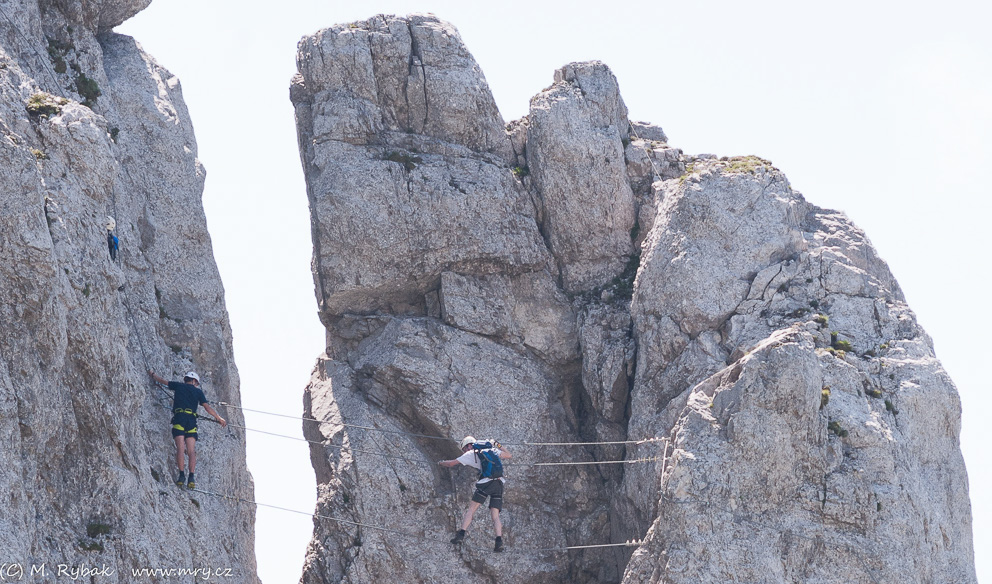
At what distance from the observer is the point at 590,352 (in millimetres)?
41031

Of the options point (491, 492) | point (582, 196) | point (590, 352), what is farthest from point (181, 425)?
point (582, 196)

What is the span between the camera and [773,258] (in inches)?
1545

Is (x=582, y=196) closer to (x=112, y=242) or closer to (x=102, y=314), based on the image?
Answer: (x=112, y=242)

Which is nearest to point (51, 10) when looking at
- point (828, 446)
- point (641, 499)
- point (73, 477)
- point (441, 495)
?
point (73, 477)

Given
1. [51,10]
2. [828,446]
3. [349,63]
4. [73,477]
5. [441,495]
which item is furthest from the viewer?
[349,63]

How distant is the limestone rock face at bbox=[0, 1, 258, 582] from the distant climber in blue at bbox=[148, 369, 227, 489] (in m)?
0.42

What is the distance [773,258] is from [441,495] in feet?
39.8

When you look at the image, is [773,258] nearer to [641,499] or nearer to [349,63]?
[641,499]

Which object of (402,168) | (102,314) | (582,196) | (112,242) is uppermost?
(402,168)

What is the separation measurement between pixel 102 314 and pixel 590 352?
16380 millimetres

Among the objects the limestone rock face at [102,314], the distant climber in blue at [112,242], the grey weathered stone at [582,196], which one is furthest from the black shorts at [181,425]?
the grey weathered stone at [582,196]

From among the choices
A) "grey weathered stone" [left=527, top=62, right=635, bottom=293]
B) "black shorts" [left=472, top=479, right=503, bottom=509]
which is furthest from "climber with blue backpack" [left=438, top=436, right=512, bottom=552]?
"grey weathered stone" [left=527, top=62, right=635, bottom=293]

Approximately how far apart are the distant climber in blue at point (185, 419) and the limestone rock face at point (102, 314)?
16.6 inches

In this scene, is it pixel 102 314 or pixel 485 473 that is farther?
pixel 485 473
